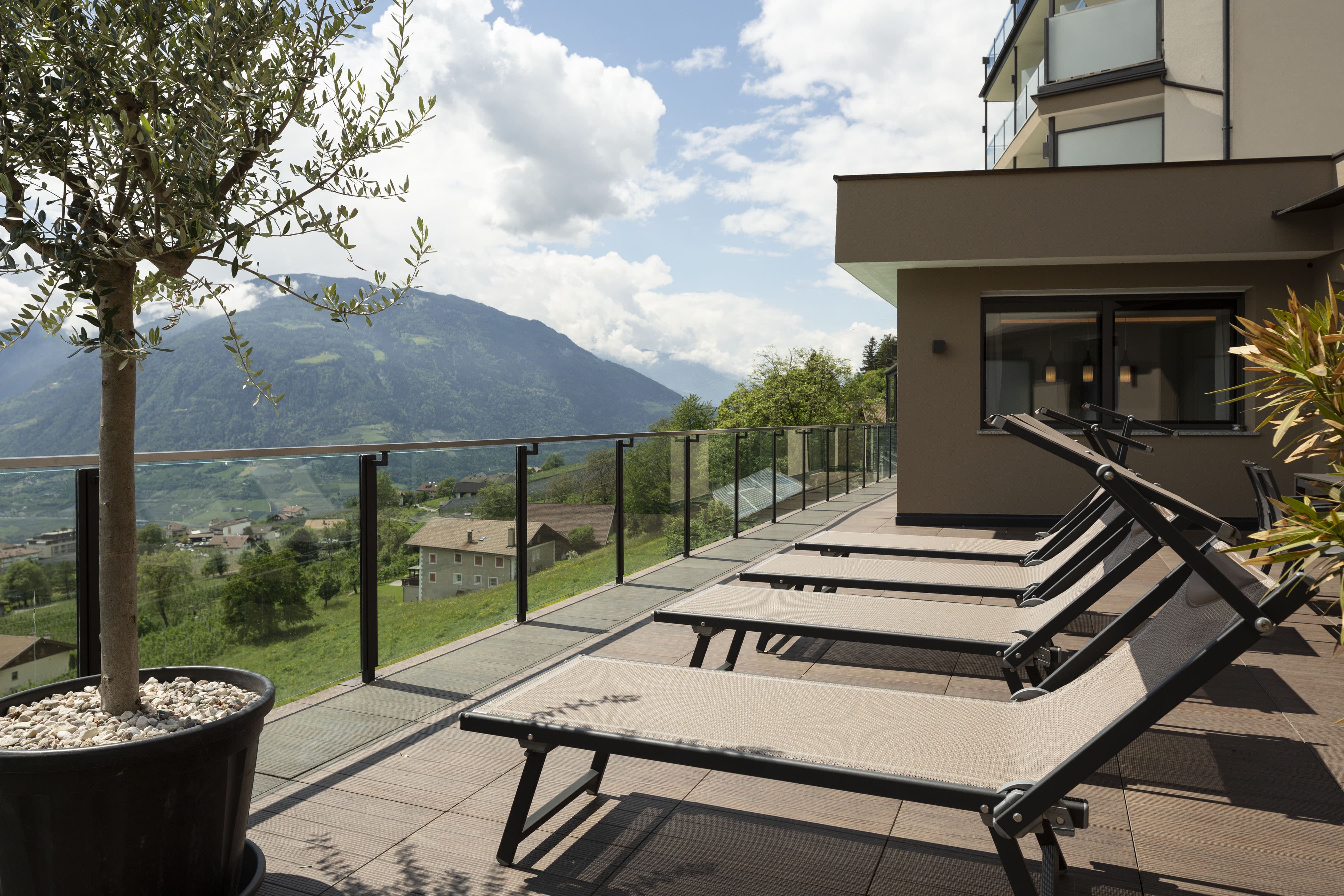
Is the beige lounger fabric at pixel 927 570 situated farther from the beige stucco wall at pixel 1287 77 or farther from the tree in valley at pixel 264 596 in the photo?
the beige stucco wall at pixel 1287 77

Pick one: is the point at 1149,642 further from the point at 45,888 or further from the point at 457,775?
the point at 45,888

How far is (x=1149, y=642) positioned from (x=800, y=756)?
36.8 inches

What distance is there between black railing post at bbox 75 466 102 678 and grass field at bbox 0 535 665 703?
0.08 ft

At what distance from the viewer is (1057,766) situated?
5.89 ft

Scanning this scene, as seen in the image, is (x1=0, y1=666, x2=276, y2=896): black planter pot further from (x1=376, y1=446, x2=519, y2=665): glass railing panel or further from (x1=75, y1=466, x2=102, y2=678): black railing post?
(x1=376, y1=446, x2=519, y2=665): glass railing panel

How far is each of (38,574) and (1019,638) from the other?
10.1ft

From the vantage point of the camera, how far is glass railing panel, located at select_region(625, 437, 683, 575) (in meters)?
6.24

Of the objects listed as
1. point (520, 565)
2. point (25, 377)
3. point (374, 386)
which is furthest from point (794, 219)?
point (25, 377)

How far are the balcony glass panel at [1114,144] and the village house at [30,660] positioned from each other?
49.0 feet

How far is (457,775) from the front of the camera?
2748 millimetres

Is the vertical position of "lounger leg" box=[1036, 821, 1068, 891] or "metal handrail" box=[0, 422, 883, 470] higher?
"metal handrail" box=[0, 422, 883, 470]

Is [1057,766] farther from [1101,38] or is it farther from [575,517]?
[1101,38]

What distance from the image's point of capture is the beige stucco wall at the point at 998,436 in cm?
864

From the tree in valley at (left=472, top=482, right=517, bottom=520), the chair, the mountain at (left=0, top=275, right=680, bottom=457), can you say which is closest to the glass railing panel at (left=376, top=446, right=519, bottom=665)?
the tree in valley at (left=472, top=482, right=517, bottom=520)
